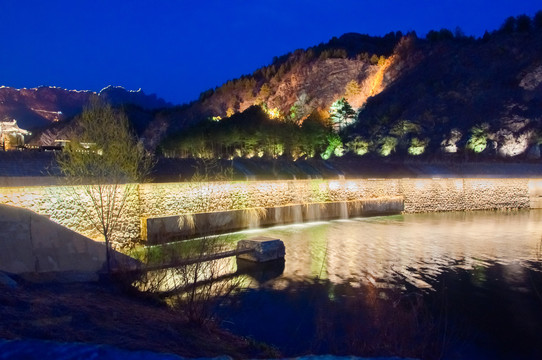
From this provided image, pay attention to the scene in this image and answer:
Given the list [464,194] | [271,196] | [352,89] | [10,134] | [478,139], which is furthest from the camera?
[352,89]

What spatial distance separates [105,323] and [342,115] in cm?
6289

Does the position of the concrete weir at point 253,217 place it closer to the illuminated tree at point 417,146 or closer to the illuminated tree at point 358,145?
the illuminated tree at point 417,146

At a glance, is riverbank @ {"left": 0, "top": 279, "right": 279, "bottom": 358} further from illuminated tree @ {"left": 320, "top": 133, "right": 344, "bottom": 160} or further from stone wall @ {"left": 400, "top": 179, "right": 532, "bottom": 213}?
illuminated tree @ {"left": 320, "top": 133, "right": 344, "bottom": 160}

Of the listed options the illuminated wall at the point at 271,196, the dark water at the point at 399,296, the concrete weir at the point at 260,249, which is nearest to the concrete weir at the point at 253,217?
the illuminated wall at the point at 271,196

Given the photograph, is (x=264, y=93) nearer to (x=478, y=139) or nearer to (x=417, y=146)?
(x=417, y=146)

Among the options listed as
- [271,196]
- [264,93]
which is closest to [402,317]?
[271,196]

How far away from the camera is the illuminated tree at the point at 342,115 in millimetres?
67000

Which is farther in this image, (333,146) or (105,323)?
(333,146)

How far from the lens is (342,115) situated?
221 feet

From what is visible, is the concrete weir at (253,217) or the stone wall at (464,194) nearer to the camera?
the concrete weir at (253,217)

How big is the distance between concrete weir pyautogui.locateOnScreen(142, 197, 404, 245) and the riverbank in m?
6.89

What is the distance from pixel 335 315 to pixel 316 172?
2327 cm

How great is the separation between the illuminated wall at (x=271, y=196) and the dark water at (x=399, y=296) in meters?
3.65

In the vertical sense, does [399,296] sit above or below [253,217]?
below
